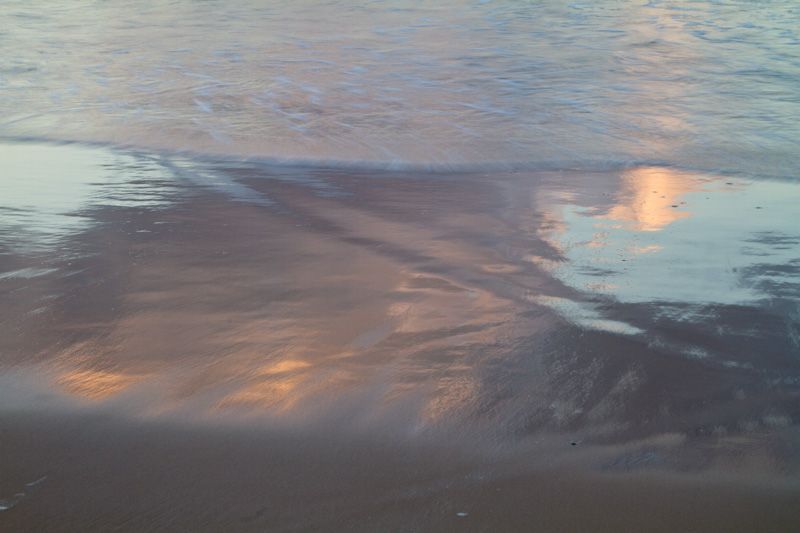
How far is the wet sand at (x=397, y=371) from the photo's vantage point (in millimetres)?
1384

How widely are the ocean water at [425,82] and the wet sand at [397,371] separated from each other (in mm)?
2106

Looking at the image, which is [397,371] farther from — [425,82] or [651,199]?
[425,82]

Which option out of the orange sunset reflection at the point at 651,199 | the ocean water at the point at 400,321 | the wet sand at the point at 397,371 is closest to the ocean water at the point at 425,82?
the ocean water at the point at 400,321

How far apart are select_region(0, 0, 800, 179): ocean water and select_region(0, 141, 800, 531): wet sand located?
2106 mm

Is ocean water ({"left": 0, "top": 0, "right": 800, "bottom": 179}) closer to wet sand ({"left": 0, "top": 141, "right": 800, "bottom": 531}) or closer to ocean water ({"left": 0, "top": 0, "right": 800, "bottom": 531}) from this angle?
ocean water ({"left": 0, "top": 0, "right": 800, "bottom": 531})

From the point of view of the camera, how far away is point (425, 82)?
7.77 meters

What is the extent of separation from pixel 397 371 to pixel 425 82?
252 inches

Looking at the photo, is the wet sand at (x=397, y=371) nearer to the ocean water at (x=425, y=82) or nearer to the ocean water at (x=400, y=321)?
the ocean water at (x=400, y=321)

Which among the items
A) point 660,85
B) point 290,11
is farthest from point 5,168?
point 290,11

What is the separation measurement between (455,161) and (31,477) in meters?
3.99

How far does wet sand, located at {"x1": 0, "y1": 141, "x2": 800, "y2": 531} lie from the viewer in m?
1.38

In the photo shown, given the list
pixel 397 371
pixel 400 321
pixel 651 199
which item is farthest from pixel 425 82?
pixel 397 371

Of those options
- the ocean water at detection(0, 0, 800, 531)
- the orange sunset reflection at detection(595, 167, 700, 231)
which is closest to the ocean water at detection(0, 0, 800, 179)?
the ocean water at detection(0, 0, 800, 531)

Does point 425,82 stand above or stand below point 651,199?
above
